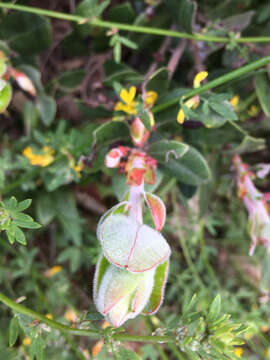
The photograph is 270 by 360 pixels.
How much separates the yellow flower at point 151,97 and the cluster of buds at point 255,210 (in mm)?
367

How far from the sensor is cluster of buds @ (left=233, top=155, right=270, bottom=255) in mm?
1087

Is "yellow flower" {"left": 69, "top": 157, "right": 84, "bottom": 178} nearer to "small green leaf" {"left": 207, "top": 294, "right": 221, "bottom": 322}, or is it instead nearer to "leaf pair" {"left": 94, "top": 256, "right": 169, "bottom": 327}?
"leaf pair" {"left": 94, "top": 256, "right": 169, "bottom": 327}

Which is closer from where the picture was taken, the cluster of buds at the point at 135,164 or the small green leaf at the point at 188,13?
the cluster of buds at the point at 135,164

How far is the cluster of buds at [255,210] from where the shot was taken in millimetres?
1087

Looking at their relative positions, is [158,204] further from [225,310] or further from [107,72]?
[225,310]

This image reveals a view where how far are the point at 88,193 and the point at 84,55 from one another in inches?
22.6

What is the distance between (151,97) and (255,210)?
0.44 m

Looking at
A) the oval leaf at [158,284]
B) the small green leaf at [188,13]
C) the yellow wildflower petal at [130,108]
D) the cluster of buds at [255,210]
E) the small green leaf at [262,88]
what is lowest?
the cluster of buds at [255,210]

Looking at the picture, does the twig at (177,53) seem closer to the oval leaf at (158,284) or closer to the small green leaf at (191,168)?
the small green leaf at (191,168)

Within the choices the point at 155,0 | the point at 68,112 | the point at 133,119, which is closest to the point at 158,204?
the point at 133,119

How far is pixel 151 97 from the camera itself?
3.49 feet

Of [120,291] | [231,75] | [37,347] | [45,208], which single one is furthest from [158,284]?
[45,208]

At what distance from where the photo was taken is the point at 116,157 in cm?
94

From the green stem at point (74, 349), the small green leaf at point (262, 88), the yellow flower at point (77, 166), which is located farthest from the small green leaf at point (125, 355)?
the small green leaf at point (262, 88)
